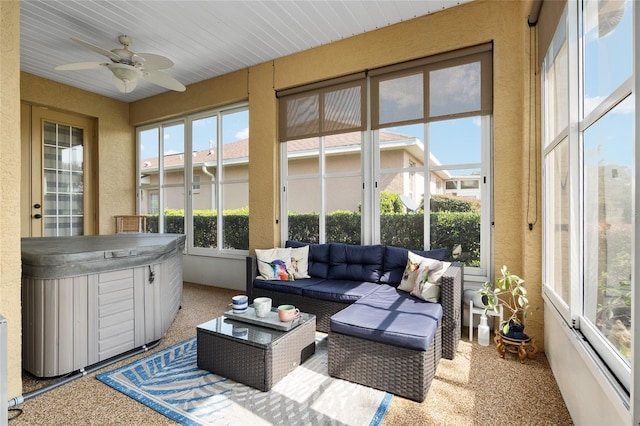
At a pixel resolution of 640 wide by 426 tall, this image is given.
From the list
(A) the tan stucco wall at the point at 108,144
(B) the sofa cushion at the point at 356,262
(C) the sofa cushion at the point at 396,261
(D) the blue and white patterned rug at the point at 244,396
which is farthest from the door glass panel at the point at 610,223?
(A) the tan stucco wall at the point at 108,144

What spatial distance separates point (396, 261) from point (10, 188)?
3.19m

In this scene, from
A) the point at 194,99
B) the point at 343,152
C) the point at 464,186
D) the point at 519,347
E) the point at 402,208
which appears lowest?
the point at 519,347

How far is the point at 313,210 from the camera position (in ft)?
14.4

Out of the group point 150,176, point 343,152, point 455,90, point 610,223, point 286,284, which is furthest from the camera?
point 150,176

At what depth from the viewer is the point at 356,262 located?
11.9 feet

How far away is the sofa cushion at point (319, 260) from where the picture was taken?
3.77m

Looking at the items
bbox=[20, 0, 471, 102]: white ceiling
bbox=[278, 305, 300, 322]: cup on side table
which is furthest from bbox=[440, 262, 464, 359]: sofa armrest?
bbox=[20, 0, 471, 102]: white ceiling

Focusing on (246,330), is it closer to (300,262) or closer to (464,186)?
(300,262)

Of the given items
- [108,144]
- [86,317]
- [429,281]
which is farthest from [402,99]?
[108,144]

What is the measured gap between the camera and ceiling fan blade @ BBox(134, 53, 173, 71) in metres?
3.05

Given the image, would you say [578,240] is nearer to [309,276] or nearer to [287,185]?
[309,276]

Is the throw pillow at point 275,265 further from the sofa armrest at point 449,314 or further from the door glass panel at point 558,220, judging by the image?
the door glass panel at point 558,220

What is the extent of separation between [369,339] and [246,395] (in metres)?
0.89

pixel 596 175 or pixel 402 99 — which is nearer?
pixel 596 175
